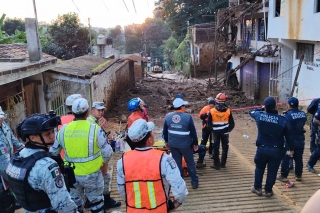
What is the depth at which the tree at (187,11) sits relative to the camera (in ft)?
122

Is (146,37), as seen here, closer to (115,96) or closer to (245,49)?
(245,49)

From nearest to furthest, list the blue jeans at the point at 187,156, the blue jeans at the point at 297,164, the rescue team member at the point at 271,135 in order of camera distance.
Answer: the rescue team member at the point at 271,135
the blue jeans at the point at 187,156
the blue jeans at the point at 297,164

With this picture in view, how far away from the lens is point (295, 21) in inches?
546

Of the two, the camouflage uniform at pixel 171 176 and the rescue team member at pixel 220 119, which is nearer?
the camouflage uniform at pixel 171 176

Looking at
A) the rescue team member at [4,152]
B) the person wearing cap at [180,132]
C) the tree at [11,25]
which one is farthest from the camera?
the tree at [11,25]

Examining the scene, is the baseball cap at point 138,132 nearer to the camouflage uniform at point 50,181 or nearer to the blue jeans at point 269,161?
the camouflage uniform at point 50,181

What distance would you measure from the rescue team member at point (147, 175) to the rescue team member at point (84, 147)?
1229 millimetres

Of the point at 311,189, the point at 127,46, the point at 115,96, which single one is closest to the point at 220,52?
the point at 115,96

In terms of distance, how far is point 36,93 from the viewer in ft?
30.2

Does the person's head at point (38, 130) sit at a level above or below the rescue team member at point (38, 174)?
above

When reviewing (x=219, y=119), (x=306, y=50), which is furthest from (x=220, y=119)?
(x=306, y=50)

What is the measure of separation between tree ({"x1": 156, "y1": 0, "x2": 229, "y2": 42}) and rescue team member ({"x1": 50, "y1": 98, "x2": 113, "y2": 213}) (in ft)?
112

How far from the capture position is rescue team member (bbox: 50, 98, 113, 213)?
165 inches

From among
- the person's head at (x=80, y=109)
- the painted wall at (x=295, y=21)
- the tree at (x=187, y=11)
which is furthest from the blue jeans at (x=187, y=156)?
the tree at (x=187, y=11)
